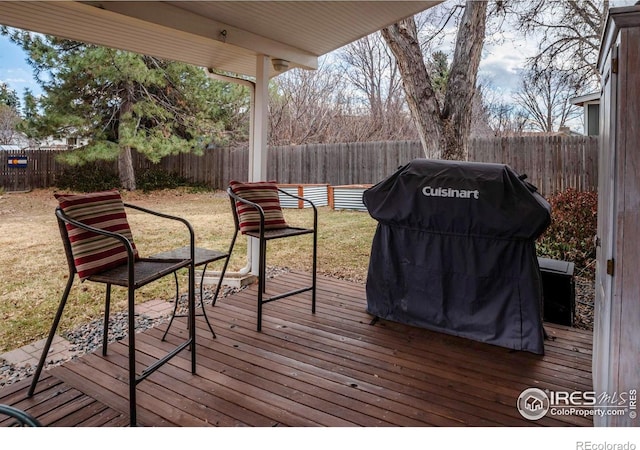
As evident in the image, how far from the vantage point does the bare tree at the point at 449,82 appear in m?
4.68

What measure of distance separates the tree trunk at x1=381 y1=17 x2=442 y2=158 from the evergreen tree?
4.44m

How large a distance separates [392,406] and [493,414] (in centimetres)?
45

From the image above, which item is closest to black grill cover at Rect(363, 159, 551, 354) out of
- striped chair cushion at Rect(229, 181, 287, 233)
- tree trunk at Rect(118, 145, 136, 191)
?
striped chair cushion at Rect(229, 181, 287, 233)

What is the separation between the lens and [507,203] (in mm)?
2467

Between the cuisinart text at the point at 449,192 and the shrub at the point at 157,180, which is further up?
the shrub at the point at 157,180

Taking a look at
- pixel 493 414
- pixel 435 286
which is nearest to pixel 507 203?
pixel 435 286

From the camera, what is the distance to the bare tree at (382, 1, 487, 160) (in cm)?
468

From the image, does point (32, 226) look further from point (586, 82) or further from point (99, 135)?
point (586, 82)

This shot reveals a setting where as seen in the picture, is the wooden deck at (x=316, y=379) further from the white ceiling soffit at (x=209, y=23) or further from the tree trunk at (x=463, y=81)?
the tree trunk at (x=463, y=81)

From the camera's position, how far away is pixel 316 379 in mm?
2242

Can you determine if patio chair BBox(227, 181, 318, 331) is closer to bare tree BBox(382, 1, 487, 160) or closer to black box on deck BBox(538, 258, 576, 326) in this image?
black box on deck BBox(538, 258, 576, 326)

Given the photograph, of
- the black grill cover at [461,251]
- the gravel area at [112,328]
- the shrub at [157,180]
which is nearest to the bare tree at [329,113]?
the shrub at [157,180]

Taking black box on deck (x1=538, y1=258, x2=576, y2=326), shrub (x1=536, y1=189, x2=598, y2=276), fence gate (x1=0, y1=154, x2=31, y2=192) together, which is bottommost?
black box on deck (x1=538, y1=258, x2=576, y2=326)

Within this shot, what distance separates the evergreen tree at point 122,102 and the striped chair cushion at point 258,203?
14.7 ft
